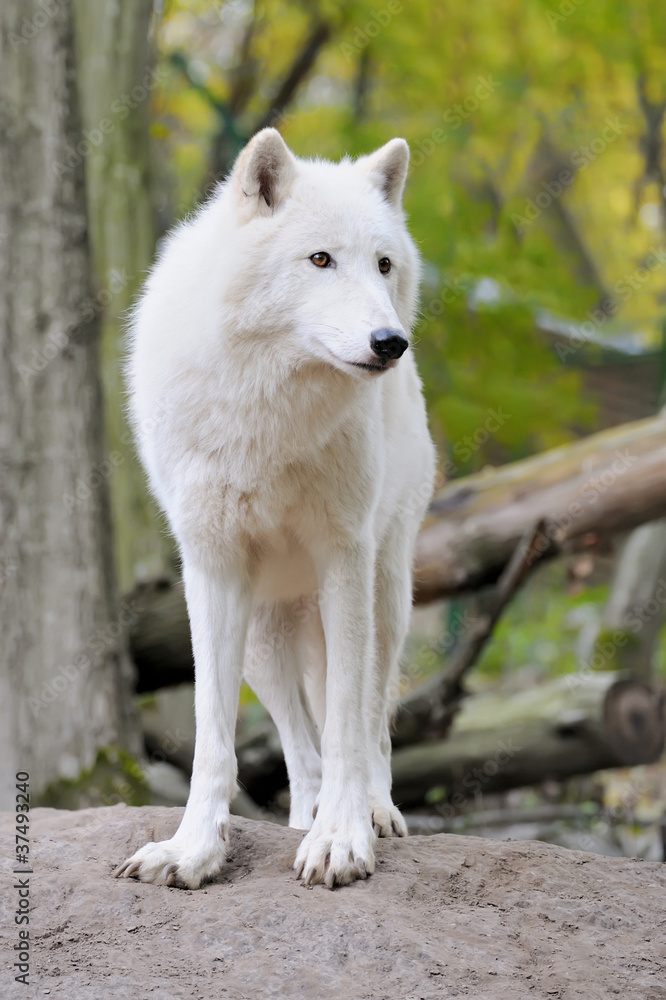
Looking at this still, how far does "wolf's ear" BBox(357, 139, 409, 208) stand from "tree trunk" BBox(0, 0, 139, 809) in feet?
10.6

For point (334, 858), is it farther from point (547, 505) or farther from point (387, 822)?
point (547, 505)

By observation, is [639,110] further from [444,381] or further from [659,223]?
[444,381]

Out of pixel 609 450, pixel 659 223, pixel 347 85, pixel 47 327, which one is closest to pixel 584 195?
pixel 659 223

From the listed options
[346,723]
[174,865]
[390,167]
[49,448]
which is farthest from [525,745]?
[390,167]

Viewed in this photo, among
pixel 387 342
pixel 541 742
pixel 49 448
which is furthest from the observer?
pixel 541 742

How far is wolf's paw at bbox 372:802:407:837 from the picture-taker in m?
3.81

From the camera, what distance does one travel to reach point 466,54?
35.6 feet

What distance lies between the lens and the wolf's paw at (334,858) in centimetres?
314

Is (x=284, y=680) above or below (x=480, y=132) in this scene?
below

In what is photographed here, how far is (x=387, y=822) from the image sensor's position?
3826 millimetres

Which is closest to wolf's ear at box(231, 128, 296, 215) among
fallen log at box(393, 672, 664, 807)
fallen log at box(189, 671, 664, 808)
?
fallen log at box(189, 671, 664, 808)

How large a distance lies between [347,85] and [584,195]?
12.2ft

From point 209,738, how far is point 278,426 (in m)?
1.12

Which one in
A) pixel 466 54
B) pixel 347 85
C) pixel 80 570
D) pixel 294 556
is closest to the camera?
pixel 294 556
